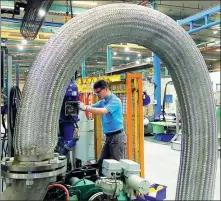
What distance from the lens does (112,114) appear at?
3736 millimetres

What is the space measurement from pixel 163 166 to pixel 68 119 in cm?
302

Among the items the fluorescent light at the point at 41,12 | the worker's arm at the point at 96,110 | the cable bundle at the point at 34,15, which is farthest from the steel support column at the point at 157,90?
the worker's arm at the point at 96,110

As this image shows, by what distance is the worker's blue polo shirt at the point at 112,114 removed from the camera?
145 inches

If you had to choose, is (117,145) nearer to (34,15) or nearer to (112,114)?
(112,114)

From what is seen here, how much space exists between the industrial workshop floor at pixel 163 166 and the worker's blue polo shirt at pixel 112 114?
125cm

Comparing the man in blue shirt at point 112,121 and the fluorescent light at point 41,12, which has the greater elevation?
the fluorescent light at point 41,12

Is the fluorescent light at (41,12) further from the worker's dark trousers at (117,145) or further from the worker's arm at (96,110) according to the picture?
the worker's dark trousers at (117,145)

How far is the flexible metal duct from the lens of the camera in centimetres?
105

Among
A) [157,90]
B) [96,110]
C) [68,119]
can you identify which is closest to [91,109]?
[96,110]

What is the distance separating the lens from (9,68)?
3059mm

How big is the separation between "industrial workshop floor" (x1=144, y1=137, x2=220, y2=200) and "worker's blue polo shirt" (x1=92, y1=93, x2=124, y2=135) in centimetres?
125

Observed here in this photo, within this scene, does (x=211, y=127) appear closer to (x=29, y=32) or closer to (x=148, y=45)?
(x=148, y=45)

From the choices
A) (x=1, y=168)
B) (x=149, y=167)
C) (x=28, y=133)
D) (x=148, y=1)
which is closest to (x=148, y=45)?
(x=28, y=133)

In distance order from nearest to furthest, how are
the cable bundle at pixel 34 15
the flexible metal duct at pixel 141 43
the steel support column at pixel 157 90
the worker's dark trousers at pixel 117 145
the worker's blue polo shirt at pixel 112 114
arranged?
the flexible metal duct at pixel 141 43 → the worker's blue polo shirt at pixel 112 114 → the worker's dark trousers at pixel 117 145 → the cable bundle at pixel 34 15 → the steel support column at pixel 157 90
